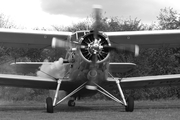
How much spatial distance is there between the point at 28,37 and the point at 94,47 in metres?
3.65

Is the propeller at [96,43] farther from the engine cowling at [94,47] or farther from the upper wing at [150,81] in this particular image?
the upper wing at [150,81]

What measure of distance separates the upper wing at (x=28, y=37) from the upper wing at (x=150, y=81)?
2.47m

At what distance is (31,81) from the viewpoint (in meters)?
11.9

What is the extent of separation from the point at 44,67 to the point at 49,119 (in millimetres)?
4709

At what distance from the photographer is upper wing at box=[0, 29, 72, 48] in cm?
1196

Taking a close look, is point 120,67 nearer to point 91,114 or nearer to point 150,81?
point 150,81

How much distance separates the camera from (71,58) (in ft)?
36.7

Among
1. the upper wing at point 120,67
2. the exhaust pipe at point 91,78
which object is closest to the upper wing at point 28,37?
the exhaust pipe at point 91,78

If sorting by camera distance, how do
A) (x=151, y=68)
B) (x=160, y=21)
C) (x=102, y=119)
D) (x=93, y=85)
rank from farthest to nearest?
(x=160, y=21) < (x=151, y=68) < (x=93, y=85) < (x=102, y=119)

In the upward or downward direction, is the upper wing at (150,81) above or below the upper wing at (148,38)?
below

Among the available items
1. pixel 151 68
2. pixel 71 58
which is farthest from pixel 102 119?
pixel 151 68

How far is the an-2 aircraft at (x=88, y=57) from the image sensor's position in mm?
10102

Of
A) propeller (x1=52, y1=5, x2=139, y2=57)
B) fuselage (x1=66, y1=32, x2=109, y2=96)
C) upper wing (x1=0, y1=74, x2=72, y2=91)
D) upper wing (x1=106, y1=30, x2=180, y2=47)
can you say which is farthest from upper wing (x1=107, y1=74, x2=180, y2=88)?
propeller (x1=52, y1=5, x2=139, y2=57)

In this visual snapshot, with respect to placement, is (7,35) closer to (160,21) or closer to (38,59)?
(38,59)
